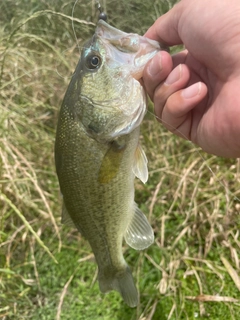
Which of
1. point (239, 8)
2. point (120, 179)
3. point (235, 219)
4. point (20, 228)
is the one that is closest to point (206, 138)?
point (120, 179)

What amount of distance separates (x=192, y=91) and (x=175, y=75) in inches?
3.6

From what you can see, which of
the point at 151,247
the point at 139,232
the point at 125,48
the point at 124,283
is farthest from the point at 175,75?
the point at 151,247

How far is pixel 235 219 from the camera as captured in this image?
2.47 m

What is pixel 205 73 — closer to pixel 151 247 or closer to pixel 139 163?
pixel 139 163

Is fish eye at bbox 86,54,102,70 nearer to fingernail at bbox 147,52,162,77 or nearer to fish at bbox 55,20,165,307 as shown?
fish at bbox 55,20,165,307

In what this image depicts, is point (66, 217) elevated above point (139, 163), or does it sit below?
below

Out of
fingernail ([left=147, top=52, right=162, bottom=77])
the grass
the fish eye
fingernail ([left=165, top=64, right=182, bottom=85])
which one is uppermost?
the fish eye

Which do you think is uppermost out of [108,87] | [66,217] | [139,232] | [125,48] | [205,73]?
[125,48]

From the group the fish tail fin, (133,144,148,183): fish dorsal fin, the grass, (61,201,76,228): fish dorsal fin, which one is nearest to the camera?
(133,144,148,183): fish dorsal fin

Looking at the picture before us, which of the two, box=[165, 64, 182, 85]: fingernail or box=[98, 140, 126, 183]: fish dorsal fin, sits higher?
box=[165, 64, 182, 85]: fingernail

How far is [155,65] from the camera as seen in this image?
50.8 inches

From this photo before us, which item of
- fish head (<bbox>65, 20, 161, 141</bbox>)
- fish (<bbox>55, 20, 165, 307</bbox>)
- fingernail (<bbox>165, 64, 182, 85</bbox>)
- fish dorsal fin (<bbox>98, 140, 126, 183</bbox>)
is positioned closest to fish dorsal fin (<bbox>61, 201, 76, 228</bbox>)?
fish (<bbox>55, 20, 165, 307</bbox>)

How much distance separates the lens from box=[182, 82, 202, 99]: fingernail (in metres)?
1.32

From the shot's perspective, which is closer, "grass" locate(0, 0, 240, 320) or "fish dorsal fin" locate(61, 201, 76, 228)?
"fish dorsal fin" locate(61, 201, 76, 228)
